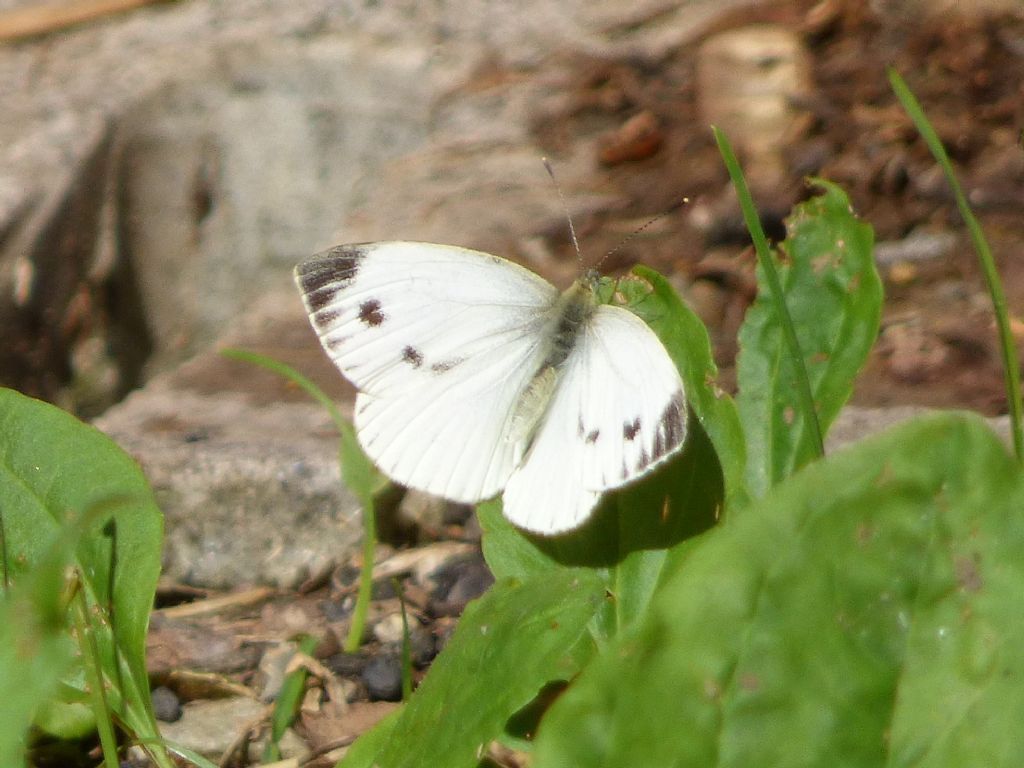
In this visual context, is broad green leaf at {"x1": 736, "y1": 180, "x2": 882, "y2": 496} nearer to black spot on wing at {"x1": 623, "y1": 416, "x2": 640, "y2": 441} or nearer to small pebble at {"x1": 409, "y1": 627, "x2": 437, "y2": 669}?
black spot on wing at {"x1": 623, "y1": 416, "x2": 640, "y2": 441}

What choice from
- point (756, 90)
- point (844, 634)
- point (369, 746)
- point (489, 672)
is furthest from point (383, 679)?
point (756, 90)

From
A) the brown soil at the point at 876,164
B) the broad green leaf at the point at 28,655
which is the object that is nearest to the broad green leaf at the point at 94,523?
the broad green leaf at the point at 28,655

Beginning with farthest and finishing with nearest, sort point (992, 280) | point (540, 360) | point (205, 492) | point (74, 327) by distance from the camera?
point (74, 327)
point (205, 492)
point (540, 360)
point (992, 280)

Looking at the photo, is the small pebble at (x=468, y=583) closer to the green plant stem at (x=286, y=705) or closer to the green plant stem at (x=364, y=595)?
the green plant stem at (x=364, y=595)

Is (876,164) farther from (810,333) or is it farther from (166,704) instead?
(166,704)

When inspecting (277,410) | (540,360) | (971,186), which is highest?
(540,360)

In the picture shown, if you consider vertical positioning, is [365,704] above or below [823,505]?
below

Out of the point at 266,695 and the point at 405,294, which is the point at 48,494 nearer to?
the point at 266,695

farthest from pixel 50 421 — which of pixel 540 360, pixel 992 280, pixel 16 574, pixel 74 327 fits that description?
pixel 74 327
